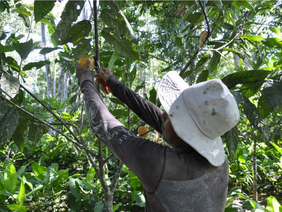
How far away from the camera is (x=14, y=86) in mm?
1210

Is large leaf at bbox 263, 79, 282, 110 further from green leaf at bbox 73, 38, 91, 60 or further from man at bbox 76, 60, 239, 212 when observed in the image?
green leaf at bbox 73, 38, 91, 60

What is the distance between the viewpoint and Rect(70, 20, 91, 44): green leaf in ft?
4.12

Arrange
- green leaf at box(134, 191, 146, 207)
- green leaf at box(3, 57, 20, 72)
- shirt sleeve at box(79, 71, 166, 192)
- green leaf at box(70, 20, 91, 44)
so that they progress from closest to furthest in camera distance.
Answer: shirt sleeve at box(79, 71, 166, 192)
green leaf at box(70, 20, 91, 44)
green leaf at box(3, 57, 20, 72)
green leaf at box(134, 191, 146, 207)

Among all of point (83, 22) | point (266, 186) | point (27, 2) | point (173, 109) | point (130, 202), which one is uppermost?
point (27, 2)

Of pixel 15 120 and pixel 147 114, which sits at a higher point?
pixel 15 120

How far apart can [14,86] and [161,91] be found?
65 centimetres

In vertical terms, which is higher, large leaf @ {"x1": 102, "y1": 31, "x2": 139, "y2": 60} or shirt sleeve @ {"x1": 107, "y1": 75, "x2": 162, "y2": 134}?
large leaf @ {"x1": 102, "y1": 31, "x2": 139, "y2": 60}

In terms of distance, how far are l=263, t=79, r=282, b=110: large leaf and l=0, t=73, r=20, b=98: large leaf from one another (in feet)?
3.83

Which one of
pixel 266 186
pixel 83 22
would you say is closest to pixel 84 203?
pixel 83 22

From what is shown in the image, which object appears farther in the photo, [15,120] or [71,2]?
[15,120]

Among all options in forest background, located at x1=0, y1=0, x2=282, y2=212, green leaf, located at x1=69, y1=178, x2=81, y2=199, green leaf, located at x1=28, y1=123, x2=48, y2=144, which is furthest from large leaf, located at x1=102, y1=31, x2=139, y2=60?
green leaf, located at x1=69, y1=178, x2=81, y2=199

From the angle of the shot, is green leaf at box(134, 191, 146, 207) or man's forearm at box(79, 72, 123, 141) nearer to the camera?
man's forearm at box(79, 72, 123, 141)

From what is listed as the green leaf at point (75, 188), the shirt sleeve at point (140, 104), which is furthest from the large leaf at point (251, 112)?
the green leaf at point (75, 188)

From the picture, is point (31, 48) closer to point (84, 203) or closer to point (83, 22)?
point (83, 22)
